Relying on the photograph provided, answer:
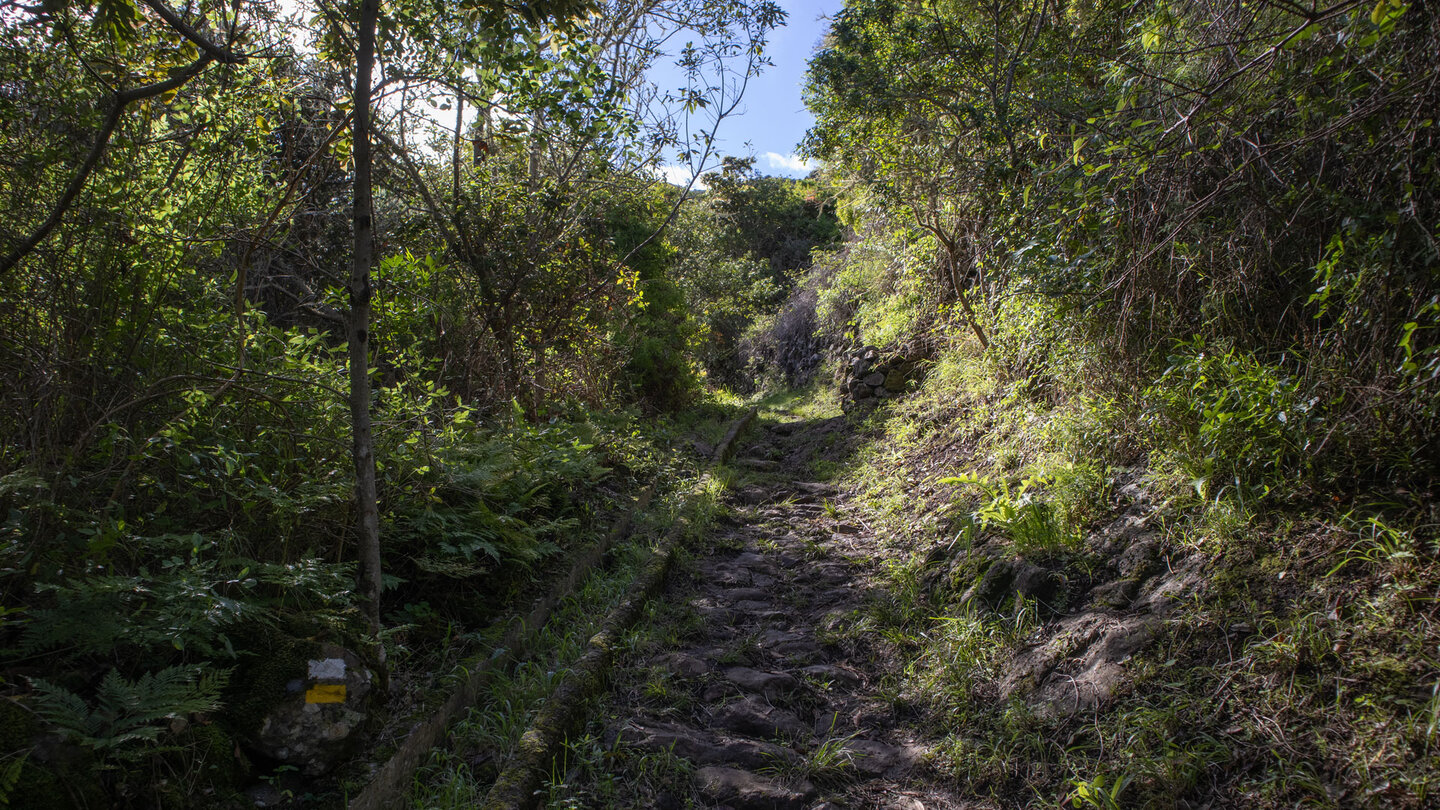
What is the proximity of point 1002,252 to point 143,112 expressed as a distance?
253 inches

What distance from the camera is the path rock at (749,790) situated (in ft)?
9.75

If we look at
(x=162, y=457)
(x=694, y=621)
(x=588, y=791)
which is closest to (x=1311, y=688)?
(x=588, y=791)

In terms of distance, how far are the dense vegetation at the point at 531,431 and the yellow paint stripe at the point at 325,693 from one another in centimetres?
23

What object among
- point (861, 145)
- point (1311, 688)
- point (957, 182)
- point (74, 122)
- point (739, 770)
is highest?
point (861, 145)

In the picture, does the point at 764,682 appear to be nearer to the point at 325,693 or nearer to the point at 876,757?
the point at 876,757

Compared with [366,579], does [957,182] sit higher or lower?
higher

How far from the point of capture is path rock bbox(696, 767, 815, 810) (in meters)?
2.97

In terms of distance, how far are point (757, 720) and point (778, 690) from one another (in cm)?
32

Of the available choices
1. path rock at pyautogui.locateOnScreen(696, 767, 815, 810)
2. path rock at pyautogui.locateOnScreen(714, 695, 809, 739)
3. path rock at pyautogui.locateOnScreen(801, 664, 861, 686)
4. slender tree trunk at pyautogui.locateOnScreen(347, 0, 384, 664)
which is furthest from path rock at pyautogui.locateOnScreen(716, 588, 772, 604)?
slender tree trunk at pyautogui.locateOnScreen(347, 0, 384, 664)

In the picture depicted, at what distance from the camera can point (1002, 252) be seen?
21.7 ft

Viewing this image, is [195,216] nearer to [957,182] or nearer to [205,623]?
[205,623]

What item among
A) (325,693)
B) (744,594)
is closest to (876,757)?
(744,594)

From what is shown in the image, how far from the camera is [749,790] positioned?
9.98ft

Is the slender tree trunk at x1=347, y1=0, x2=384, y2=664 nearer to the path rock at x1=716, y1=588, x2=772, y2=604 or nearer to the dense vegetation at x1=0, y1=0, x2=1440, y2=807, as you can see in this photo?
the dense vegetation at x1=0, y1=0, x2=1440, y2=807
